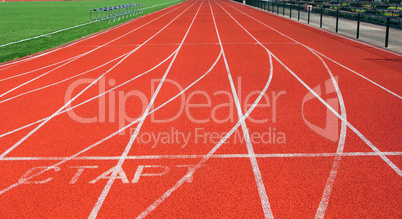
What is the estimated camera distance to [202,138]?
6285mm

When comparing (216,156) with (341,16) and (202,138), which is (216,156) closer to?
(202,138)

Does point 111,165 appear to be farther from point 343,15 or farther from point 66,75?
point 343,15

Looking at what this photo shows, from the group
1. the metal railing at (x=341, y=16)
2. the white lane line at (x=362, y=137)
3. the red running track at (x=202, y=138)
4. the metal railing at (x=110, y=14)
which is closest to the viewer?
the red running track at (x=202, y=138)

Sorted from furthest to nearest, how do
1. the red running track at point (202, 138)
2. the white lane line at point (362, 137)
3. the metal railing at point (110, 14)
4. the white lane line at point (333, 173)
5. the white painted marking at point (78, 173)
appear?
the metal railing at point (110, 14) < the white lane line at point (362, 137) < the white painted marking at point (78, 173) < the red running track at point (202, 138) < the white lane line at point (333, 173)

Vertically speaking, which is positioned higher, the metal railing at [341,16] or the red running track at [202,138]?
the metal railing at [341,16]

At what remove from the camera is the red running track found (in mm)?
4352

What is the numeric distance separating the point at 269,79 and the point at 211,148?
4817mm

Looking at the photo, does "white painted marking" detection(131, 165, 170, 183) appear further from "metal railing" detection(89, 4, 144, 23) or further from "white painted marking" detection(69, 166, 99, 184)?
"metal railing" detection(89, 4, 144, 23)

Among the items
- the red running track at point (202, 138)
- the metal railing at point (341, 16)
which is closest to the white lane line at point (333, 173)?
the red running track at point (202, 138)

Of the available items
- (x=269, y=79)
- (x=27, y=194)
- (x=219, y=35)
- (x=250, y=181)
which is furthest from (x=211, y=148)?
(x=219, y=35)

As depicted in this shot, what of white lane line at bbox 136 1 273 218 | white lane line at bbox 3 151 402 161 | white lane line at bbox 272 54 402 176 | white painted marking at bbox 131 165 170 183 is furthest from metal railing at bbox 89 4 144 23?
white painted marking at bbox 131 165 170 183

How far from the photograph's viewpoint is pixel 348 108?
7.71m

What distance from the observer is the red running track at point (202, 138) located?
4.35 meters

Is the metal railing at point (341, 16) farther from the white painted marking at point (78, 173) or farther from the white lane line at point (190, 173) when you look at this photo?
the white painted marking at point (78, 173)
